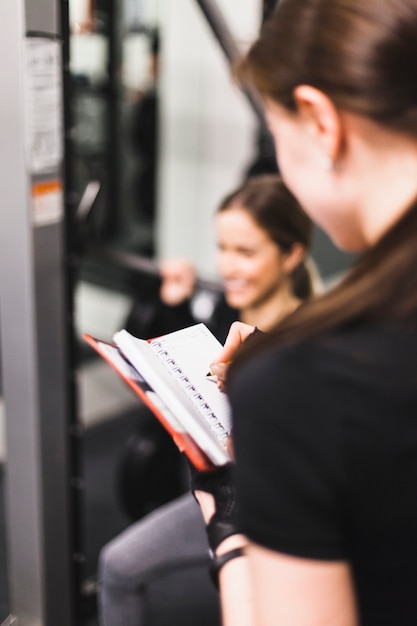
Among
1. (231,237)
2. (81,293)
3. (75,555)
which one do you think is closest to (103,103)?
(81,293)

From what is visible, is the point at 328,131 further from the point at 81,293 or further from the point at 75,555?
the point at 81,293

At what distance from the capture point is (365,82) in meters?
0.62

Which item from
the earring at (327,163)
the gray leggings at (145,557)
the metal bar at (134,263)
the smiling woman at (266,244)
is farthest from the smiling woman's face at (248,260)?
the earring at (327,163)

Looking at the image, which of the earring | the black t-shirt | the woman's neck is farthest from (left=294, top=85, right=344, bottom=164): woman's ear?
the woman's neck

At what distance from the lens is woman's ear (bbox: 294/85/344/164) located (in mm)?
646

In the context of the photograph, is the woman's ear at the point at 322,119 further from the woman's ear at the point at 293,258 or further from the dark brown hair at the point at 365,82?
the woman's ear at the point at 293,258

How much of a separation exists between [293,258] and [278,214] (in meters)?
0.11

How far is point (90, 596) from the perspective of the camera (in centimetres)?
188

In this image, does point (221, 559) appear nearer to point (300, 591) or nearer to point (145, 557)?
point (300, 591)

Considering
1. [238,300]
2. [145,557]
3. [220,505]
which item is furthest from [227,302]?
[220,505]

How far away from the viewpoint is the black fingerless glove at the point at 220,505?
0.94 meters

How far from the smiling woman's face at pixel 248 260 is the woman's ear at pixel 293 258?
0.01 metres

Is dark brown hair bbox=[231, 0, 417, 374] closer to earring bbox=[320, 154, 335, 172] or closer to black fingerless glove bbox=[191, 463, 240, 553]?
earring bbox=[320, 154, 335, 172]

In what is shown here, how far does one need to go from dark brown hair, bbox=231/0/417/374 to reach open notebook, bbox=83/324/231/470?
0.24m
